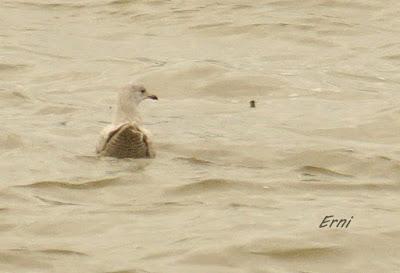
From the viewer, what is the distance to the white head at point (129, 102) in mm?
14477

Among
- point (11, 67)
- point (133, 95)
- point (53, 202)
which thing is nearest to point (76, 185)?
point (53, 202)

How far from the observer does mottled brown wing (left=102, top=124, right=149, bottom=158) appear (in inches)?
537

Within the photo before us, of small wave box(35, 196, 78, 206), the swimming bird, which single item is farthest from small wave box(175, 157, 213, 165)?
small wave box(35, 196, 78, 206)

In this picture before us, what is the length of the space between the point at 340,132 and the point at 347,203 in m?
2.86

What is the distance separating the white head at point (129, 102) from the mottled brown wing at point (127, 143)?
645 millimetres

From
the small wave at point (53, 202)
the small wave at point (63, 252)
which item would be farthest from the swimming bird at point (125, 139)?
the small wave at point (63, 252)

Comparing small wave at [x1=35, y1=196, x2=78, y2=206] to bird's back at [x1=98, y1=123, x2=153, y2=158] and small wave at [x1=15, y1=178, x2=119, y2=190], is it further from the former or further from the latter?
bird's back at [x1=98, y1=123, x2=153, y2=158]

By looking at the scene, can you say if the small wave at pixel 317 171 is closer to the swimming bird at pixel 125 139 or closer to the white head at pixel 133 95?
the swimming bird at pixel 125 139

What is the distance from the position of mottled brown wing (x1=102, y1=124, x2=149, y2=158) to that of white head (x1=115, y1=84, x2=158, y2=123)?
645 millimetres

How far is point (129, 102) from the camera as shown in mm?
14625

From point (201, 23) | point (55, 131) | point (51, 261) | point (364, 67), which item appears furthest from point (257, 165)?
point (201, 23)

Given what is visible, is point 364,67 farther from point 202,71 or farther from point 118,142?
point 118,142

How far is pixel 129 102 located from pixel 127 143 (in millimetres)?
1004

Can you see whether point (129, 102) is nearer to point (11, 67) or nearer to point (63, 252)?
point (63, 252)
